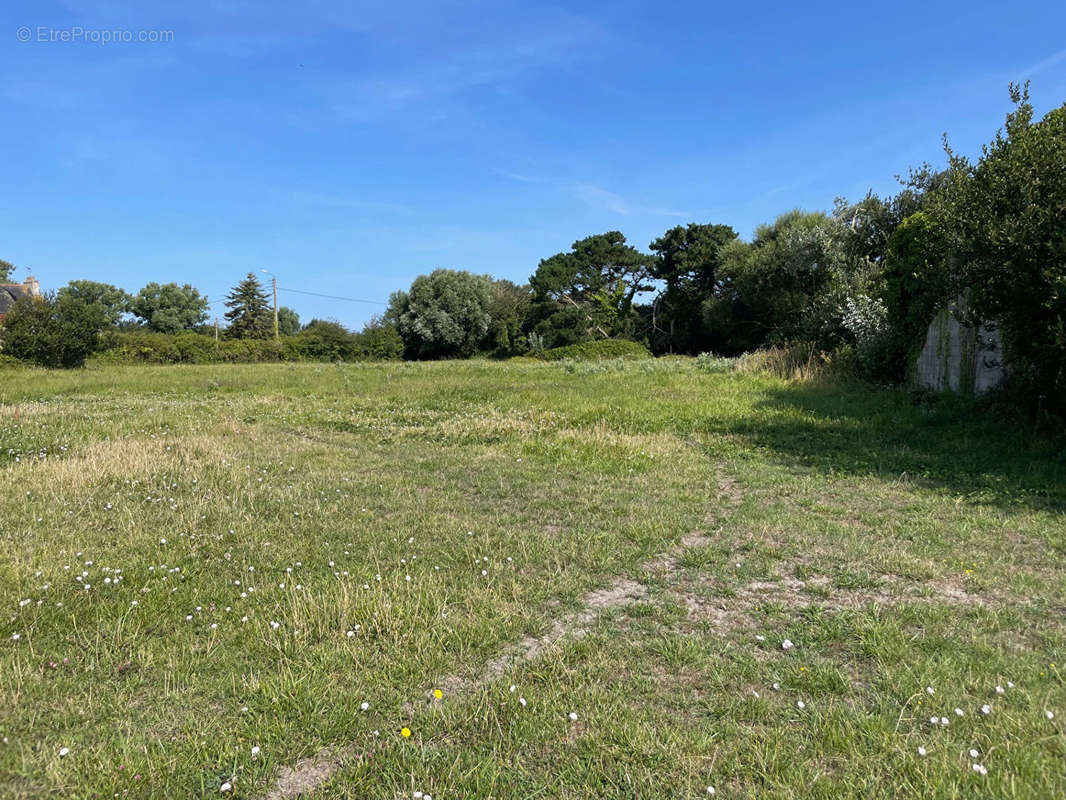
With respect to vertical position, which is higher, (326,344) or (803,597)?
(326,344)

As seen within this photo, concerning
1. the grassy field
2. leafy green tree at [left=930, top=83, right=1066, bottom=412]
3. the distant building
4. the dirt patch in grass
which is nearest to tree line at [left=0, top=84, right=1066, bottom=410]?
leafy green tree at [left=930, top=83, right=1066, bottom=412]

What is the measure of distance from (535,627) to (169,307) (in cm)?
8386

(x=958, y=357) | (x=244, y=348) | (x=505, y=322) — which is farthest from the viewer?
(x=505, y=322)

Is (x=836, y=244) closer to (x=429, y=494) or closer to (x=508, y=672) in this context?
(x=429, y=494)

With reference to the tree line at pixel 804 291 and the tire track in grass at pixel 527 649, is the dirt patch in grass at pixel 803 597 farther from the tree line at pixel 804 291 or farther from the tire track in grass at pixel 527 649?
the tree line at pixel 804 291

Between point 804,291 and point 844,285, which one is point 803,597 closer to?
point 844,285

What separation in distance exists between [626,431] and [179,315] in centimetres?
7817

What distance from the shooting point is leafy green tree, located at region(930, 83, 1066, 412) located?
298 inches

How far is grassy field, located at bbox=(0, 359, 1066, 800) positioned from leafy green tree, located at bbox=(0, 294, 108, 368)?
26.4 m

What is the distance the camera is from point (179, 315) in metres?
74.1

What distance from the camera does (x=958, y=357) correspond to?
12.5 meters

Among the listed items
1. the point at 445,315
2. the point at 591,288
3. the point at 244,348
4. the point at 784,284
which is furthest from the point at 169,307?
the point at 784,284

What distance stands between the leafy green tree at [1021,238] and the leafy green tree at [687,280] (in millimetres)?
32602

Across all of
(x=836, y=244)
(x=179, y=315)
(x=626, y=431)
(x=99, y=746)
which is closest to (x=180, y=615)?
(x=99, y=746)
